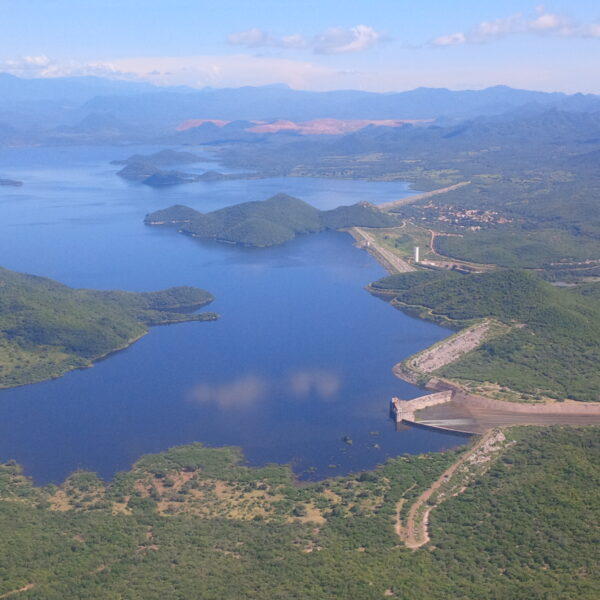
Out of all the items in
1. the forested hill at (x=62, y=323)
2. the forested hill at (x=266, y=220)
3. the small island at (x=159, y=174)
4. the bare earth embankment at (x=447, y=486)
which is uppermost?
the small island at (x=159, y=174)

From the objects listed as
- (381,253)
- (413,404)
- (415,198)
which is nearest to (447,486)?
(413,404)

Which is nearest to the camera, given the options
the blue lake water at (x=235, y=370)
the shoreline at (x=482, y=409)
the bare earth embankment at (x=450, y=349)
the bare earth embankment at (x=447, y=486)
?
the bare earth embankment at (x=447, y=486)

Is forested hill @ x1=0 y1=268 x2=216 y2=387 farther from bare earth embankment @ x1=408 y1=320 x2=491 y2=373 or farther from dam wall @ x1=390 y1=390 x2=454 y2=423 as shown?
dam wall @ x1=390 y1=390 x2=454 y2=423

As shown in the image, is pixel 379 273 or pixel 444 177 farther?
pixel 444 177

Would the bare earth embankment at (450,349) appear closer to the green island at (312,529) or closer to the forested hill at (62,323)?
the green island at (312,529)

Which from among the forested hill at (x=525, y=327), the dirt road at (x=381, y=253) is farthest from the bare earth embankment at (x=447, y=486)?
the dirt road at (x=381, y=253)

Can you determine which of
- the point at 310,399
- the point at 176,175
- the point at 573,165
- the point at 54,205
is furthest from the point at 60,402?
the point at 573,165

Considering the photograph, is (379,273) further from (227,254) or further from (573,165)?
(573,165)

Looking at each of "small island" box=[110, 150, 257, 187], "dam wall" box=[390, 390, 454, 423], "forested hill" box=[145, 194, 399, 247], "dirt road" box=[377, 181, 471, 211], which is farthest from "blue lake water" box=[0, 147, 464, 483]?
"small island" box=[110, 150, 257, 187]
